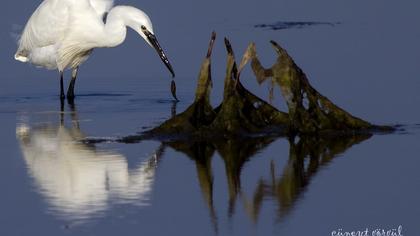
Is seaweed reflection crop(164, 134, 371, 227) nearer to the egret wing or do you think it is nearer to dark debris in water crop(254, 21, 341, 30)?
the egret wing

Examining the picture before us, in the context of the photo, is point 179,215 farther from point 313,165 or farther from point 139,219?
point 313,165

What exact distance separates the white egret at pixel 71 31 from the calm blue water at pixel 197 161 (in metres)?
0.51

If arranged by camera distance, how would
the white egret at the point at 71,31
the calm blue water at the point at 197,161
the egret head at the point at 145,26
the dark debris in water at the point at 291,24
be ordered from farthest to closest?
the dark debris in water at the point at 291,24 → the white egret at the point at 71,31 → the egret head at the point at 145,26 → the calm blue water at the point at 197,161

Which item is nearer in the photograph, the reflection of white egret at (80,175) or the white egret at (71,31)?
the reflection of white egret at (80,175)

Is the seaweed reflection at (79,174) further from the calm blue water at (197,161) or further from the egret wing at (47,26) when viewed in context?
the egret wing at (47,26)

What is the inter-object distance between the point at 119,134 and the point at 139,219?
4.20 metres

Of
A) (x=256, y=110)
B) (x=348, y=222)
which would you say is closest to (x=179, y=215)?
(x=348, y=222)

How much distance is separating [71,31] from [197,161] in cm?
677

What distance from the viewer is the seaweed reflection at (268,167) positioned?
9422 mm

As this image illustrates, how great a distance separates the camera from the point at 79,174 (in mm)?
10781

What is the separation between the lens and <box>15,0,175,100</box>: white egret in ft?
54.6

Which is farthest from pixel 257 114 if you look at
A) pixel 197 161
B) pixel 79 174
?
pixel 79 174

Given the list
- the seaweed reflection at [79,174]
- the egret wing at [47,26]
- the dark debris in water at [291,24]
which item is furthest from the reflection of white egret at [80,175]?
the dark debris in water at [291,24]

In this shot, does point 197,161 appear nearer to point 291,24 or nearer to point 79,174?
point 79,174
